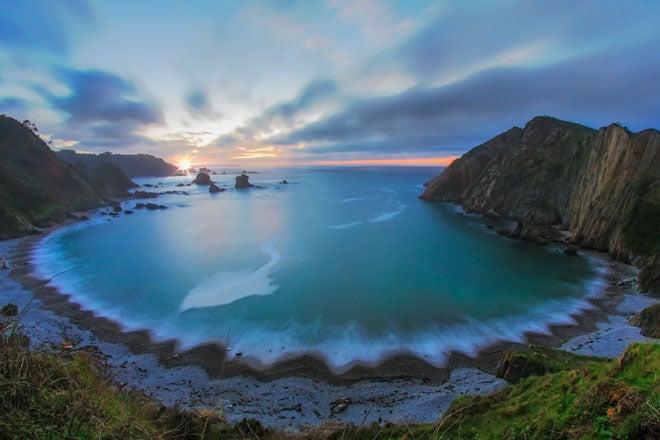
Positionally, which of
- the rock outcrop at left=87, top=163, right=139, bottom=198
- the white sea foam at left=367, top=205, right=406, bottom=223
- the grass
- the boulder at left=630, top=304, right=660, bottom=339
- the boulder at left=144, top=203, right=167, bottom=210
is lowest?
the boulder at left=630, top=304, right=660, bottom=339

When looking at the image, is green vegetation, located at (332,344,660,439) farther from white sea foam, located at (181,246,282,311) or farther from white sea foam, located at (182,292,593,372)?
white sea foam, located at (181,246,282,311)

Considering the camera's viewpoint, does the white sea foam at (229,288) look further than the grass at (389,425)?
Yes

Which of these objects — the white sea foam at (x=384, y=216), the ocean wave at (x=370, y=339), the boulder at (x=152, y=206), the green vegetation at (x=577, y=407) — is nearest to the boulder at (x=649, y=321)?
the ocean wave at (x=370, y=339)

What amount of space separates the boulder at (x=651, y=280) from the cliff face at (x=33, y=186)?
9015 cm

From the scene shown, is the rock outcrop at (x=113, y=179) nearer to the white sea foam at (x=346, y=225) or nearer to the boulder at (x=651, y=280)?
the white sea foam at (x=346, y=225)

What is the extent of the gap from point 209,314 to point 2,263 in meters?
33.4

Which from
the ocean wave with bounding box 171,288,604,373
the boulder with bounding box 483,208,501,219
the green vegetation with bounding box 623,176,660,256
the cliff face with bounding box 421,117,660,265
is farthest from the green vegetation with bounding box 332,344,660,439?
the boulder with bounding box 483,208,501,219

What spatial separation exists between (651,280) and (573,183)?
3910 centimetres

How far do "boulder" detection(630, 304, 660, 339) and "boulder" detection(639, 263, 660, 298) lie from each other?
8479mm

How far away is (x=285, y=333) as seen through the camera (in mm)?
27172

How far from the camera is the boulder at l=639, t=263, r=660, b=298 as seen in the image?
3216 centimetres

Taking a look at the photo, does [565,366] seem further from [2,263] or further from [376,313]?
[2,263]

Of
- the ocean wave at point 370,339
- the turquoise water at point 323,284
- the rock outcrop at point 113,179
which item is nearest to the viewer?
the ocean wave at point 370,339

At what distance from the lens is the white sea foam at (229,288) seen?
3388 centimetres
